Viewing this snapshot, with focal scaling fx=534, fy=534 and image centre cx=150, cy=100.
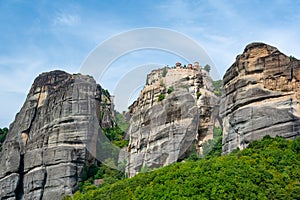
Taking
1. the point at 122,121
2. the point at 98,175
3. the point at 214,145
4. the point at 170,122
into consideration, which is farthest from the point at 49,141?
the point at 122,121

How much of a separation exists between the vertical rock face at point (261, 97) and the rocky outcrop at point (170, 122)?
17.9ft

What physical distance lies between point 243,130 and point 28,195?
18107 mm

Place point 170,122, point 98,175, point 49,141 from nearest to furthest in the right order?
point 170,122, point 98,175, point 49,141

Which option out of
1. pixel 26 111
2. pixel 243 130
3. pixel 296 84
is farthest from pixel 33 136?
pixel 296 84

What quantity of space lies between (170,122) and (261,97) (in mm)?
9711

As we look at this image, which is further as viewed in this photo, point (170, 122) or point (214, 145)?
point (170, 122)

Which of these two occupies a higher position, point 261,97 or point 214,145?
point 261,97

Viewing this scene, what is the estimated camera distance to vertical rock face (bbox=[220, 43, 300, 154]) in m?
30.6

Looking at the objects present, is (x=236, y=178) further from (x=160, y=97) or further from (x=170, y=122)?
(x=160, y=97)

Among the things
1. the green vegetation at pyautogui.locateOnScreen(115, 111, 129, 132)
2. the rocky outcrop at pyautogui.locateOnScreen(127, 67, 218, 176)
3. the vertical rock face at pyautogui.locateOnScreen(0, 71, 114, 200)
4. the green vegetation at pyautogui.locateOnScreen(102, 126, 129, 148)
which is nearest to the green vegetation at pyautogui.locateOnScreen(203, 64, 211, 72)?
the green vegetation at pyautogui.locateOnScreen(115, 111, 129, 132)

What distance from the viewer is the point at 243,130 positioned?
3209 centimetres

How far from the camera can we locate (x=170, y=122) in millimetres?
39906

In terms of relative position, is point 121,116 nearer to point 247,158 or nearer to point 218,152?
point 218,152

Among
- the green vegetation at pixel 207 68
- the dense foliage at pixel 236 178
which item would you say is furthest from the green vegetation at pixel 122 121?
the dense foliage at pixel 236 178
